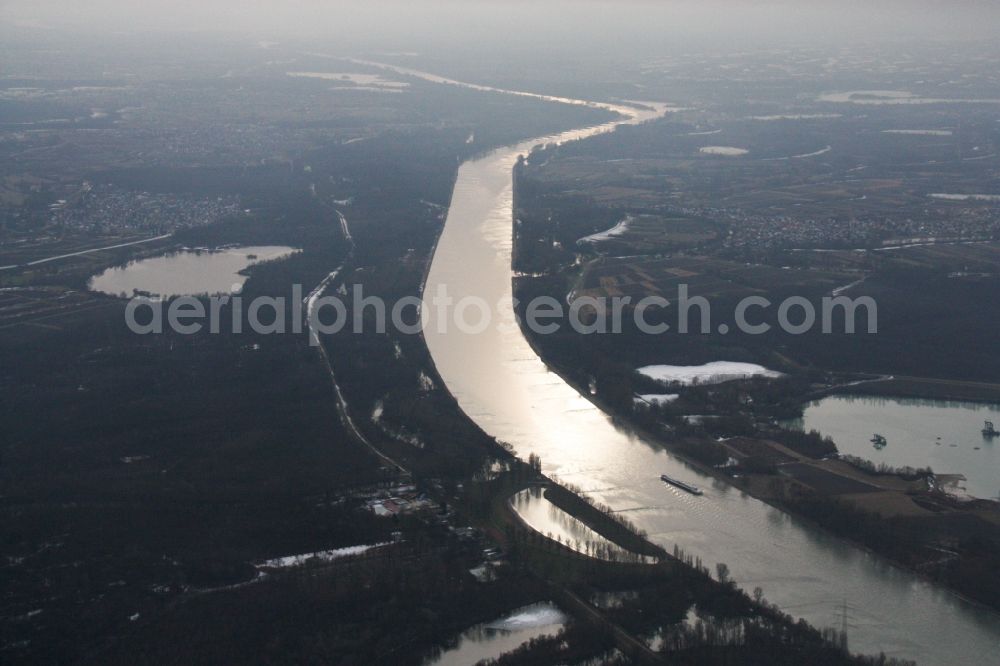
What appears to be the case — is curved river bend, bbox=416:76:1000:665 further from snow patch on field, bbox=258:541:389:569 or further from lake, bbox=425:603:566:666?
snow patch on field, bbox=258:541:389:569

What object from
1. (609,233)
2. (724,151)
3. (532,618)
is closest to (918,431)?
(532,618)

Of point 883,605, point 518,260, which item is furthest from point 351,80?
point 883,605

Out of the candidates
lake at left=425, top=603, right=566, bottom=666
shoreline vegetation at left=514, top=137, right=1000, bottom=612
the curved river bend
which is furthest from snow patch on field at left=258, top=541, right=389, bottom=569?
shoreline vegetation at left=514, top=137, right=1000, bottom=612

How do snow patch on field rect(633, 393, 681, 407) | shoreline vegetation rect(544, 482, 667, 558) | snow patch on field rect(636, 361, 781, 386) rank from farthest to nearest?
snow patch on field rect(636, 361, 781, 386) < snow patch on field rect(633, 393, 681, 407) < shoreline vegetation rect(544, 482, 667, 558)

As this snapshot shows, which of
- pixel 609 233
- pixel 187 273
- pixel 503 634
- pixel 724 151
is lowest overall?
pixel 503 634

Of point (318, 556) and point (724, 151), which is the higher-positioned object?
point (724, 151)

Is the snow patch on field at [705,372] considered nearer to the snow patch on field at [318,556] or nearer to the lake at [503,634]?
the snow patch on field at [318,556]

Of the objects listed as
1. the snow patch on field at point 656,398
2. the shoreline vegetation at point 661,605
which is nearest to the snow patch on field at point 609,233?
the snow patch on field at point 656,398

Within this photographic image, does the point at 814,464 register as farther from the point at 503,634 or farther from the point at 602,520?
the point at 503,634

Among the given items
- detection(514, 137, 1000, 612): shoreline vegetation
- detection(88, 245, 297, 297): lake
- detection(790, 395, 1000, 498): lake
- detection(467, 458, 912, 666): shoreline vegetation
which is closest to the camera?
detection(467, 458, 912, 666): shoreline vegetation
